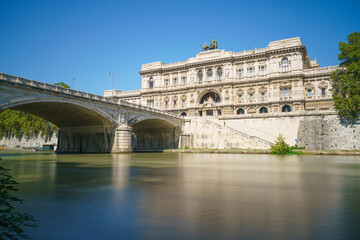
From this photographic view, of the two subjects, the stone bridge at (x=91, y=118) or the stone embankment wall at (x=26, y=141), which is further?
the stone embankment wall at (x=26, y=141)

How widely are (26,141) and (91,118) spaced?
46.8 m

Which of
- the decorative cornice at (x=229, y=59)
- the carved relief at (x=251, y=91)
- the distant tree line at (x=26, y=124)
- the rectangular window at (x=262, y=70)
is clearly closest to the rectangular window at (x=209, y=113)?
the carved relief at (x=251, y=91)

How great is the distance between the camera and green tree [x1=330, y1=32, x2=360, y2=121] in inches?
1495

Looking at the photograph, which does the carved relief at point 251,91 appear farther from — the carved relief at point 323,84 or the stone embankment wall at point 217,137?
the stone embankment wall at point 217,137

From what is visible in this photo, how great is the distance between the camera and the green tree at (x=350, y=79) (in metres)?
38.0

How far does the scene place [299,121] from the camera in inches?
1847

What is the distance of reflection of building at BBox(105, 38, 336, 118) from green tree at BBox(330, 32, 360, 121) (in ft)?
39.0

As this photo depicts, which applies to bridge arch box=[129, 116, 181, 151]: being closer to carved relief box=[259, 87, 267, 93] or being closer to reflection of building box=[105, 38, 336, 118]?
reflection of building box=[105, 38, 336, 118]

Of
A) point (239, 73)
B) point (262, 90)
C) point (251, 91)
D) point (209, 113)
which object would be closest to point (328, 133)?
point (262, 90)

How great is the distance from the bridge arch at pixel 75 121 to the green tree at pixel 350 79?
34418 millimetres

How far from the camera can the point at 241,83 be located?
6288cm

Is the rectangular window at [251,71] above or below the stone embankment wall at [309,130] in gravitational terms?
above

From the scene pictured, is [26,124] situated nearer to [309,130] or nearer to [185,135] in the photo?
[185,135]

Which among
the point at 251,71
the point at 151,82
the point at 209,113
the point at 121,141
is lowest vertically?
the point at 121,141
